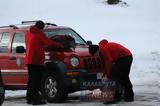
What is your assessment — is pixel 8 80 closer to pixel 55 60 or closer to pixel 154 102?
pixel 55 60

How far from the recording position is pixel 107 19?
38.7 metres

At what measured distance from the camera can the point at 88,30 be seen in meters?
35.5

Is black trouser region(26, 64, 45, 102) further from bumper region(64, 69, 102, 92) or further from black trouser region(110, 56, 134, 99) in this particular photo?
black trouser region(110, 56, 134, 99)

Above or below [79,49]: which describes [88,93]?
below

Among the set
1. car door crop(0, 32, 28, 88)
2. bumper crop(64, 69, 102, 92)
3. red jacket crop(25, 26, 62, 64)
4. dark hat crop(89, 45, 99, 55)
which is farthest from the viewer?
car door crop(0, 32, 28, 88)

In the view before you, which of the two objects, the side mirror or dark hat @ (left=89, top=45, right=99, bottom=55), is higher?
dark hat @ (left=89, top=45, right=99, bottom=55)

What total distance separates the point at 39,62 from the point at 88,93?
1.64 meters

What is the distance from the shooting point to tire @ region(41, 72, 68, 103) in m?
13.1

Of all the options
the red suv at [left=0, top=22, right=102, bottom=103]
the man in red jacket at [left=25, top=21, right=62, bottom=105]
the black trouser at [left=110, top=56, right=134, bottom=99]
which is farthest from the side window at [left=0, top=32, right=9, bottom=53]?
the black trouser at [left=110, top=56, right=134, bottom=99]

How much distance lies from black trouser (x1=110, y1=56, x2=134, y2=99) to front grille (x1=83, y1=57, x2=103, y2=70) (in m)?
0.69

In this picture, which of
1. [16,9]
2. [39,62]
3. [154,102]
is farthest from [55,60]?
[16,9]

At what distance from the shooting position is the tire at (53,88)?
43.0ft

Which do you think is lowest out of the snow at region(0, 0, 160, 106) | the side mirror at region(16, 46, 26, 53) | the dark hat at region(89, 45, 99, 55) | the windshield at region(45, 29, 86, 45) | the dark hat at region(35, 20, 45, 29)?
the snow at region(0, 0, 160, 106)

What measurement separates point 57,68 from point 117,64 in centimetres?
135
